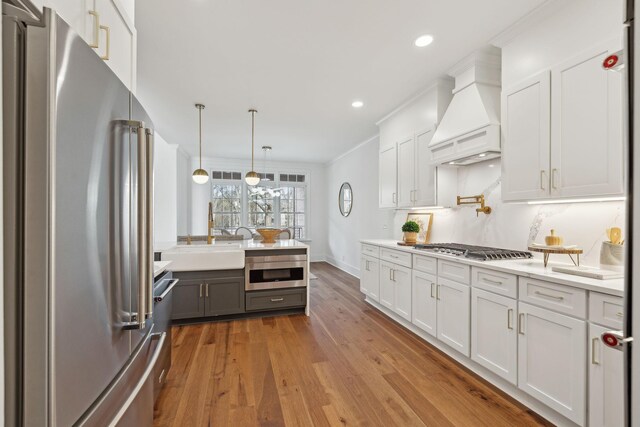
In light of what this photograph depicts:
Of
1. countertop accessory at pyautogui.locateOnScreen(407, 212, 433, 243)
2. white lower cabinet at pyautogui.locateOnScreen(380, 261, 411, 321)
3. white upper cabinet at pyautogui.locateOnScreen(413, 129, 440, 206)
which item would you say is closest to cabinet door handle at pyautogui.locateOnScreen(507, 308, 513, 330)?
white lower cabinet at pyautogui.locateOnScreen(380, 261, 411, 321)

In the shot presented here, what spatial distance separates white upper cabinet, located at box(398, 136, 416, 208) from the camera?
355 centimetres

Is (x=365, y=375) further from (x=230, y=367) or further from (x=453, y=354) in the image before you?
(x=230, y=367)

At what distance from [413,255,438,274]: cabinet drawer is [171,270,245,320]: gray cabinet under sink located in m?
2.00

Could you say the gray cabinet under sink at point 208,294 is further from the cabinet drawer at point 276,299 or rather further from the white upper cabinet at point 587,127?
the white upper cabinet at point 587,127

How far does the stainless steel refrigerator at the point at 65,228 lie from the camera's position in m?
0.62

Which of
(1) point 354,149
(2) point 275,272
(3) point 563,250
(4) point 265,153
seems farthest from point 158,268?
(4) point 265,153

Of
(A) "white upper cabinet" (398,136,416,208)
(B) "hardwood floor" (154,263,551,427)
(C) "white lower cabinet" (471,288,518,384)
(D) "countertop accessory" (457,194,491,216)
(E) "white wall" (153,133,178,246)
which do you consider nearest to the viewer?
(B) "hardwood floor" (154,263,551,427)

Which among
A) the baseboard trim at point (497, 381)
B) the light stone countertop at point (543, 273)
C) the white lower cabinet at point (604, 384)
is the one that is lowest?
the baseboard trim at point (497, 381)

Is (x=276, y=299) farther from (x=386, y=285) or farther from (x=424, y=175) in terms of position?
(x=424, y=175)

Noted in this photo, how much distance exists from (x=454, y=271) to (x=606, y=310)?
1047mm

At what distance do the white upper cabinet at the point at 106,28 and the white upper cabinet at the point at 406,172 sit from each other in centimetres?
296

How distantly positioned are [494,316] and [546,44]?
2.02 meters

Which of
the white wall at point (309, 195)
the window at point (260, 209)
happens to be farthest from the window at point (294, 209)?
the window at point (260, 209)

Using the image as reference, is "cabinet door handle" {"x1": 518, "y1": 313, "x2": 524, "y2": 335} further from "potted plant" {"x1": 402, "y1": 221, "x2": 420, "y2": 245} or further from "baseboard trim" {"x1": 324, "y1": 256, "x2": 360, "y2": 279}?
"baseboard trim" {"x1": 324, "y1": 256, "x2": 360, "y2": 279}
